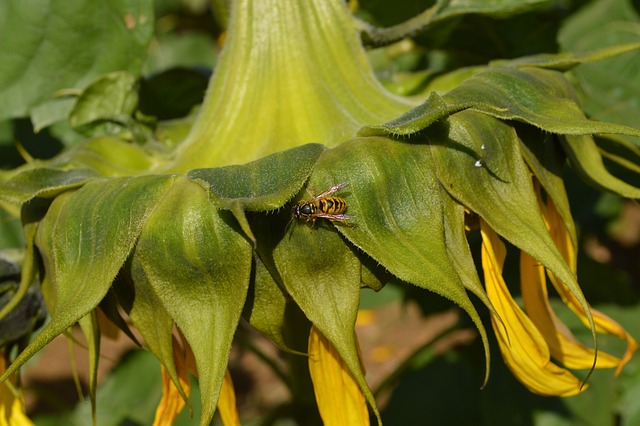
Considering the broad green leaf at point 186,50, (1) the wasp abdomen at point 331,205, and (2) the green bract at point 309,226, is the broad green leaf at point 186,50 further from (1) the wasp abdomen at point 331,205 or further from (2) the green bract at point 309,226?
(1) the wasp abdomen at point 331,205

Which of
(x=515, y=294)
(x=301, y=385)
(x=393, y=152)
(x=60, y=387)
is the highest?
(x=393, y=152)

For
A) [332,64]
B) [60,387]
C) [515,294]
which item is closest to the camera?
[332,64]

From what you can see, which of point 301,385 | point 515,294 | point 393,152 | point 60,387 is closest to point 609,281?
point 515,294

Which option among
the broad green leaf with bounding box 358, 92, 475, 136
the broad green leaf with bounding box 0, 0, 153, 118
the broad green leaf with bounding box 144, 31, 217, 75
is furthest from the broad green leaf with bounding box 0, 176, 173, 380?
the broad green leaf with bounding box 144, 31, 217, 75

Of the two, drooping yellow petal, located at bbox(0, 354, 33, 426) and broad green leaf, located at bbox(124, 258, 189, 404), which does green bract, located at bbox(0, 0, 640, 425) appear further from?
drooping yellow petal, located at bbox(0, 354, 33, 426)

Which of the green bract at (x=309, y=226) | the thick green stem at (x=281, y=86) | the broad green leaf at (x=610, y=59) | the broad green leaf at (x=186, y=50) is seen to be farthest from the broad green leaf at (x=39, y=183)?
the broad green leaf at (x=186, y=50)

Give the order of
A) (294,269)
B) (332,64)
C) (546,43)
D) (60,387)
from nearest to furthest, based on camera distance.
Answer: (294,269) < (332,64) < (546,43) < (60,387)

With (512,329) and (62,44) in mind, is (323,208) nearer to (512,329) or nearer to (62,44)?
(512,329)

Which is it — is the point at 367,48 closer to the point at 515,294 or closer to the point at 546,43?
the point at 546,43
